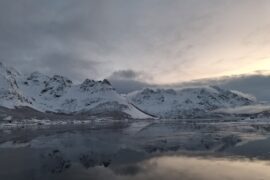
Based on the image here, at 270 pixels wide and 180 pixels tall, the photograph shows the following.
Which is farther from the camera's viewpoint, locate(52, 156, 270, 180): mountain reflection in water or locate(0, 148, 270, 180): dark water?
locate(0, 148, 270, 180): dark water

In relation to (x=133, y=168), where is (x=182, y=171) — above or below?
below

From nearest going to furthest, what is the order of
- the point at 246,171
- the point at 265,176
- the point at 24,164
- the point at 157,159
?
the point at 265,176
the point at 246,171
the point at 24,164
the point at 157,159

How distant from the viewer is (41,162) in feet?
136

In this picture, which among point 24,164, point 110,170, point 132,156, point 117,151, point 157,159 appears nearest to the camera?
point 110,170

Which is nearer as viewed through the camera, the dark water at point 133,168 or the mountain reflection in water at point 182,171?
the mountain reflection in water at point 182,171

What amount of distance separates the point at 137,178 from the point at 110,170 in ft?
18.5

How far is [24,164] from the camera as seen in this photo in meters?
39.8

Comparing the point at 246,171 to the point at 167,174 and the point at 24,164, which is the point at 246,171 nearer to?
the point at 167,174

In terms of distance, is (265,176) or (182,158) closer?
(265,176)

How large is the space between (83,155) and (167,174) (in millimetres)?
18961

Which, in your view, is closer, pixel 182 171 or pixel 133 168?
pixel 182 171

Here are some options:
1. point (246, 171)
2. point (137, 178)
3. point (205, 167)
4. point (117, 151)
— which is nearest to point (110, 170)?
point (137, 178)

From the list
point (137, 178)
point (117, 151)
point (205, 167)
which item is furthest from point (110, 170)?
point (117, 151)

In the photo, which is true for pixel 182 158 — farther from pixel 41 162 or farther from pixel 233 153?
pixel 41 162
